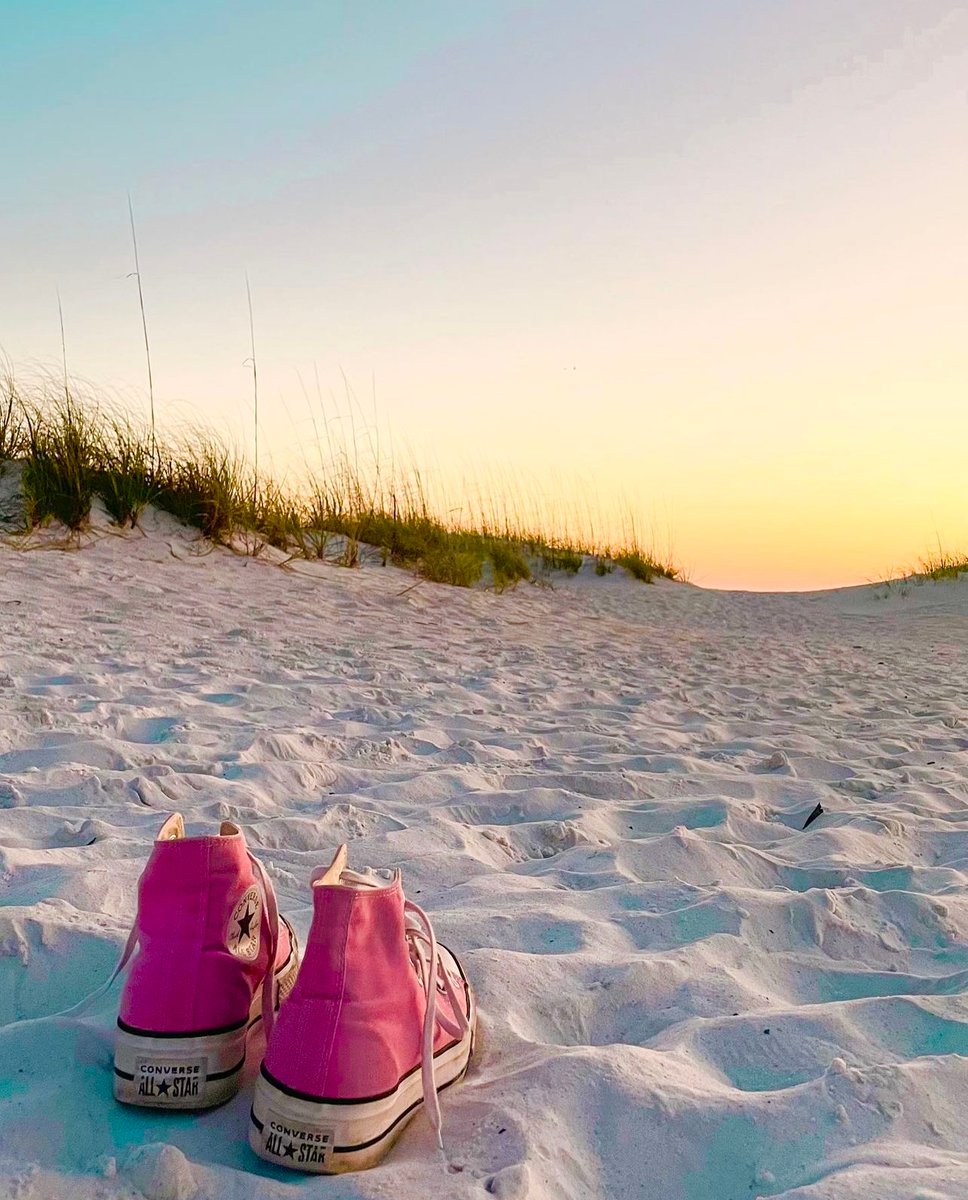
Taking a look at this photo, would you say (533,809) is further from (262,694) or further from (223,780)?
(262,694)

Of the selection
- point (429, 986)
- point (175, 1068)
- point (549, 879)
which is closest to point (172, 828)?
point (175, 1068)

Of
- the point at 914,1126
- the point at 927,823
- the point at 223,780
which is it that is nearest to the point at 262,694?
the point at 223,780

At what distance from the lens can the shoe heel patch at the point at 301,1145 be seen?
1217 millimetres

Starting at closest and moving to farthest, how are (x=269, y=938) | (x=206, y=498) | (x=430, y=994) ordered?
(x=430, y=994) < (x=269, y=938) < (x=206, y=498)

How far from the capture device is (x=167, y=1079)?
4.29 feet

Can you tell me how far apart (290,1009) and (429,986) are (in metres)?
0.18

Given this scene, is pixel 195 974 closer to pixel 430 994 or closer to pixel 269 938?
pixel 269 938

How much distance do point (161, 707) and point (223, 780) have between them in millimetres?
911

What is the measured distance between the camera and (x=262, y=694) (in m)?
3.99

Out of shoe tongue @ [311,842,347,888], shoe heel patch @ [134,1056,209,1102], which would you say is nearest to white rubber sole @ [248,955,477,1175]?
shoe heel patch @ [134,1056,209,1102]

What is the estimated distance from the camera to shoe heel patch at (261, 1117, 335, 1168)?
122 cm

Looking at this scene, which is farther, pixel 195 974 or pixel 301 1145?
pixel 195 974

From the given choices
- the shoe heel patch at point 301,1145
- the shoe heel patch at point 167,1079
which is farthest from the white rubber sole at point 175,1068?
the shoe heel patch at point 301,1145

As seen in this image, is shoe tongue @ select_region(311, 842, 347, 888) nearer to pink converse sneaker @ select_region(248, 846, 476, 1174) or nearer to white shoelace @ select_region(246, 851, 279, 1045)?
pink converse sneaker @ select_region(248, 846, 476, 1174)
